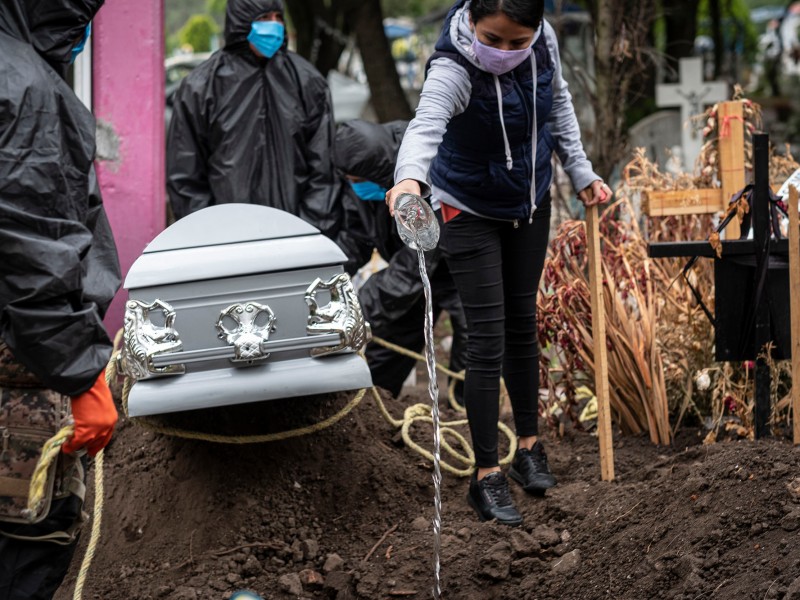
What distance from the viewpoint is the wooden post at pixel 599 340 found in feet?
13.1

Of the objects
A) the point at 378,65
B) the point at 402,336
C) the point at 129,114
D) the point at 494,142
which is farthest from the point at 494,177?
the point at 378,65

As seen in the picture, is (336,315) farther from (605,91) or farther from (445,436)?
(605,91)

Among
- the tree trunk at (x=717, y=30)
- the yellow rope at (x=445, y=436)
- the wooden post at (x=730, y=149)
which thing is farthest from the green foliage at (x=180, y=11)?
the wooden post at (x=730, y=149)

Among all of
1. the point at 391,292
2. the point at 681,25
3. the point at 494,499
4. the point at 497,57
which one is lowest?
the point at 494,499

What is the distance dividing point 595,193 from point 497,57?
0.71 metres

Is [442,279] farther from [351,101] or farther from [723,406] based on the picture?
[351,101]

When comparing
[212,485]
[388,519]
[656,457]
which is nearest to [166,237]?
[212,485]

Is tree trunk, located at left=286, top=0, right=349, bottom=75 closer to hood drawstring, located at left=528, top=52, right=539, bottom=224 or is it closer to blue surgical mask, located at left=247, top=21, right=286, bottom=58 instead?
blue surgical mask, located at left=247, top=21, right=286, bottom=58

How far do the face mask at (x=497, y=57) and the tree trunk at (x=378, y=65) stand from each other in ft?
23.3

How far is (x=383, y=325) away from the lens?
18.5ft

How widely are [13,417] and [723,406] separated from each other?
2.72m

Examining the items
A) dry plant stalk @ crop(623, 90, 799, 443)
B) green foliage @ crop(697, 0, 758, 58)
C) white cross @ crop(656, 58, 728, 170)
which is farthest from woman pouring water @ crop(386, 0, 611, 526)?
green foliage @ crop(697, 0, 758, 58)

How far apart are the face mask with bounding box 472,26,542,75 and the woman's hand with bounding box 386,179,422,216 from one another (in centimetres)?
46

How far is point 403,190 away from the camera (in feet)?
10.5
